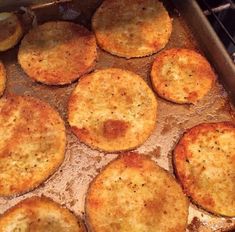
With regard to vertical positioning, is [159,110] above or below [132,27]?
below

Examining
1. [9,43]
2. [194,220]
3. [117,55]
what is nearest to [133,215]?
[194,220]

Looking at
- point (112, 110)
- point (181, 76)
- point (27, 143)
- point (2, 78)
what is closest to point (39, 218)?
point (27, 143)

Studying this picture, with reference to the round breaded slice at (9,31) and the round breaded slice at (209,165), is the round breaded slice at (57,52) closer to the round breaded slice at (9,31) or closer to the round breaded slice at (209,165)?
the round breaded slice at (9,31)

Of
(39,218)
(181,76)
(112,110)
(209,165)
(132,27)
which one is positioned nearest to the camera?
(39,218)

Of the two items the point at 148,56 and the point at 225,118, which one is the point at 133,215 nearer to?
the point at 225,118

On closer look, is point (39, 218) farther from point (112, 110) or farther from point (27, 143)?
point (112, 110)

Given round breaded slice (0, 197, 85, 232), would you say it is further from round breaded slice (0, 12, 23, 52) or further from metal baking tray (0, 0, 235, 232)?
round breaded slice (0, 12, 23, 52)
